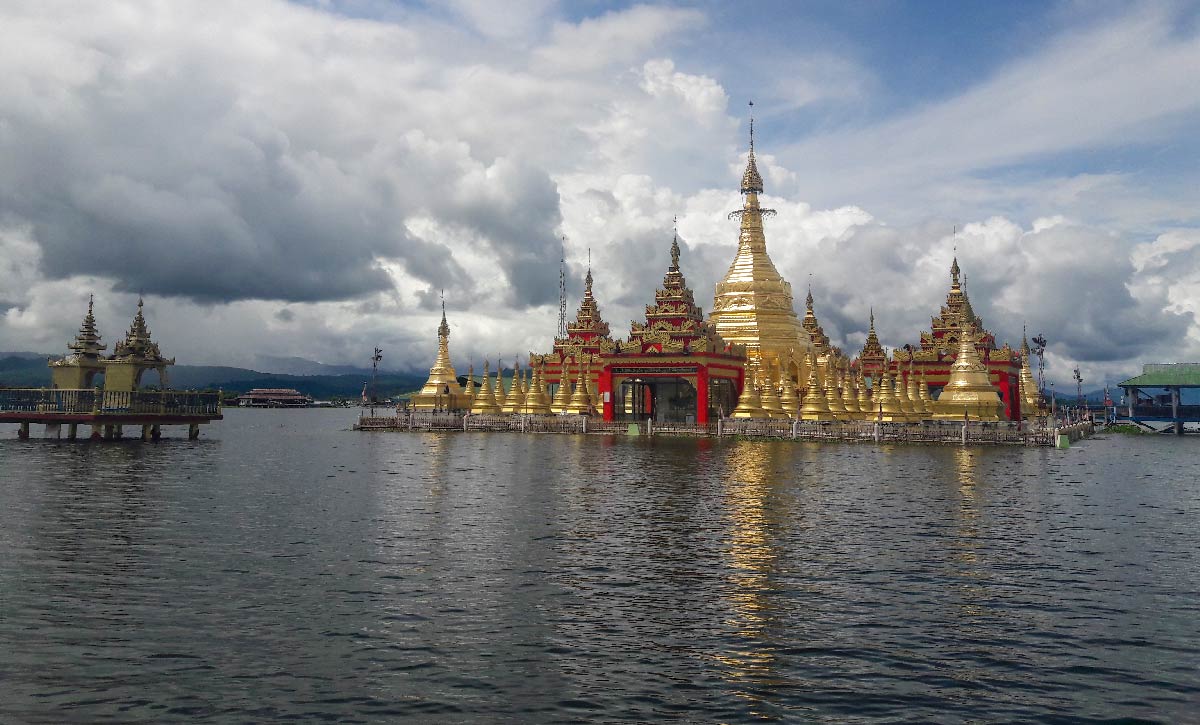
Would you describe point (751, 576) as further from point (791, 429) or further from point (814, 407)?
point (814, 407)

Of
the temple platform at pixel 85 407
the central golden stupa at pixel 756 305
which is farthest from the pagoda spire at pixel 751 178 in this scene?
the temple platform at pixel 85 407

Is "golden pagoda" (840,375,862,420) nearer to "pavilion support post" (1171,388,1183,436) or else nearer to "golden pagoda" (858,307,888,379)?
"golden pagoda" (858,307,888,379)

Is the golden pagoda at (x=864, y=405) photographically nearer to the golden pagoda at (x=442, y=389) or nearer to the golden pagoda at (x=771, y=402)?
the golden pagoda at (x=771, y=402)

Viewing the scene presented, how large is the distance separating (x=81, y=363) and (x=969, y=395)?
68665 mm

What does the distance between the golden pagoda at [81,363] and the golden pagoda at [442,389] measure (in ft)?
102

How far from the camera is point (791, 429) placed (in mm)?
71500

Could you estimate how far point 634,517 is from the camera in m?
28.9

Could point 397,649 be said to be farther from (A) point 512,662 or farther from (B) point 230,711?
(B) point 230,711

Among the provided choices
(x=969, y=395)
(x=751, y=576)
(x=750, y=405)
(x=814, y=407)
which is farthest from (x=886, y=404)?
(x=751, y=576)

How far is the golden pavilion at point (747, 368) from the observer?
77.6 metres

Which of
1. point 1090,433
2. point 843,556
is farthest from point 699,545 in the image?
point 1090,433

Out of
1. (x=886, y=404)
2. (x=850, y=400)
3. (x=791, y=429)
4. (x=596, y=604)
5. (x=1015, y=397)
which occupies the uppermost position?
(x=1015, y=397)

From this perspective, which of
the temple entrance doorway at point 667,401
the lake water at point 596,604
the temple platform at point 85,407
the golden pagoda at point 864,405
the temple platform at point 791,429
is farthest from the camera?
the temple entrance doorway at point 667,401

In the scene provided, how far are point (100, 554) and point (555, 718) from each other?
15201 mm
